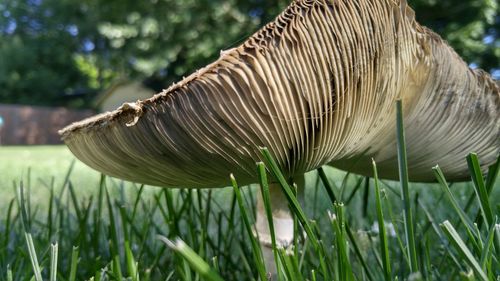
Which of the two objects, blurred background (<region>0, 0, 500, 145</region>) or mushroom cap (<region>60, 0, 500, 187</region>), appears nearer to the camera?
mushroom cap (<region>60, 0, 500, 187</region>)

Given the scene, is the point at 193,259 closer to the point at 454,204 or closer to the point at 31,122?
the point at 454,204

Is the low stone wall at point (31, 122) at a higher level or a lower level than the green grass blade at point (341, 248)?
higher

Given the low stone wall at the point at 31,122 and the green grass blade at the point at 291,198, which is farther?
the low stone wall at the point at 31,122

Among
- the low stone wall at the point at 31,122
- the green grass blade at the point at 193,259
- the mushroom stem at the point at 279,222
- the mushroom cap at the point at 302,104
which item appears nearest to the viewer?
the green grass blade at the point at 193,259

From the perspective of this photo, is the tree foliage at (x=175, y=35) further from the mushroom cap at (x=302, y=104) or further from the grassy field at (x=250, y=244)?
the mushroom cap at (x=302, y=104)

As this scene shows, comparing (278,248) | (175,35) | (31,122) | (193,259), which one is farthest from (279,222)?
(31,122)

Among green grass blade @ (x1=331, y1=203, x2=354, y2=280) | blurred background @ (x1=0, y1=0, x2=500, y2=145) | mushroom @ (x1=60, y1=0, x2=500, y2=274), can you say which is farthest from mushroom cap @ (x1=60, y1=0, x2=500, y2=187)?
blurred background @ (x1=0, y1=0, x2=500, y2=145)

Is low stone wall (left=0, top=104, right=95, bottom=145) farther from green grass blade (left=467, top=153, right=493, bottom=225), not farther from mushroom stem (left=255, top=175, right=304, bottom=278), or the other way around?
green grass blade (left=467, top=153, right=493, bottom=225)

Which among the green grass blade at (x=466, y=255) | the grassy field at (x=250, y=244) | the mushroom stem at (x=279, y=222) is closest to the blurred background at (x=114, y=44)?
the grassy field at (x=250, y=244)
